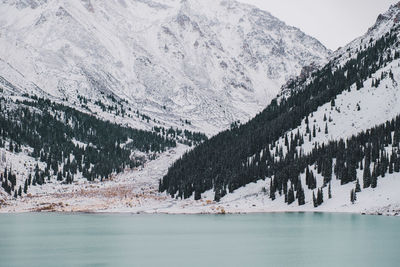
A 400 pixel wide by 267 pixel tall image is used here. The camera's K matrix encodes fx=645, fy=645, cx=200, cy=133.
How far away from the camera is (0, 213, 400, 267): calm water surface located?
85625mm

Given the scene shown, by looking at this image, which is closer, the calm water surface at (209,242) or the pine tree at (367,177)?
the calm water surface at (209,242)

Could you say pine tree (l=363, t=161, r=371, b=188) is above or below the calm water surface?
above

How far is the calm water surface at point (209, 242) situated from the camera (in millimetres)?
85625

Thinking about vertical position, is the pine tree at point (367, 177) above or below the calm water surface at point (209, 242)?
above

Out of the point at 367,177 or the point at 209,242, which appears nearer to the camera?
the point at 209,242

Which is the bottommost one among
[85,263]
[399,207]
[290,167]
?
[85,263]

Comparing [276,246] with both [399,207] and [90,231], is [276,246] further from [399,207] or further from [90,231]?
[399,207]

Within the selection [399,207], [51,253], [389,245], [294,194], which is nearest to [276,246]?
[389,245]

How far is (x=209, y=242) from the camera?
10525cm

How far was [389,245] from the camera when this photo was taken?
92.8 m

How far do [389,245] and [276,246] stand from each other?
1663cm

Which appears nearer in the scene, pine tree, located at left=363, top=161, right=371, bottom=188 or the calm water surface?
the calm water surface

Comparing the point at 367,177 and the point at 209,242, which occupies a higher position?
the point at 367,177

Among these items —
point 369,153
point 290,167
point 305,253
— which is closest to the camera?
point 305,253
